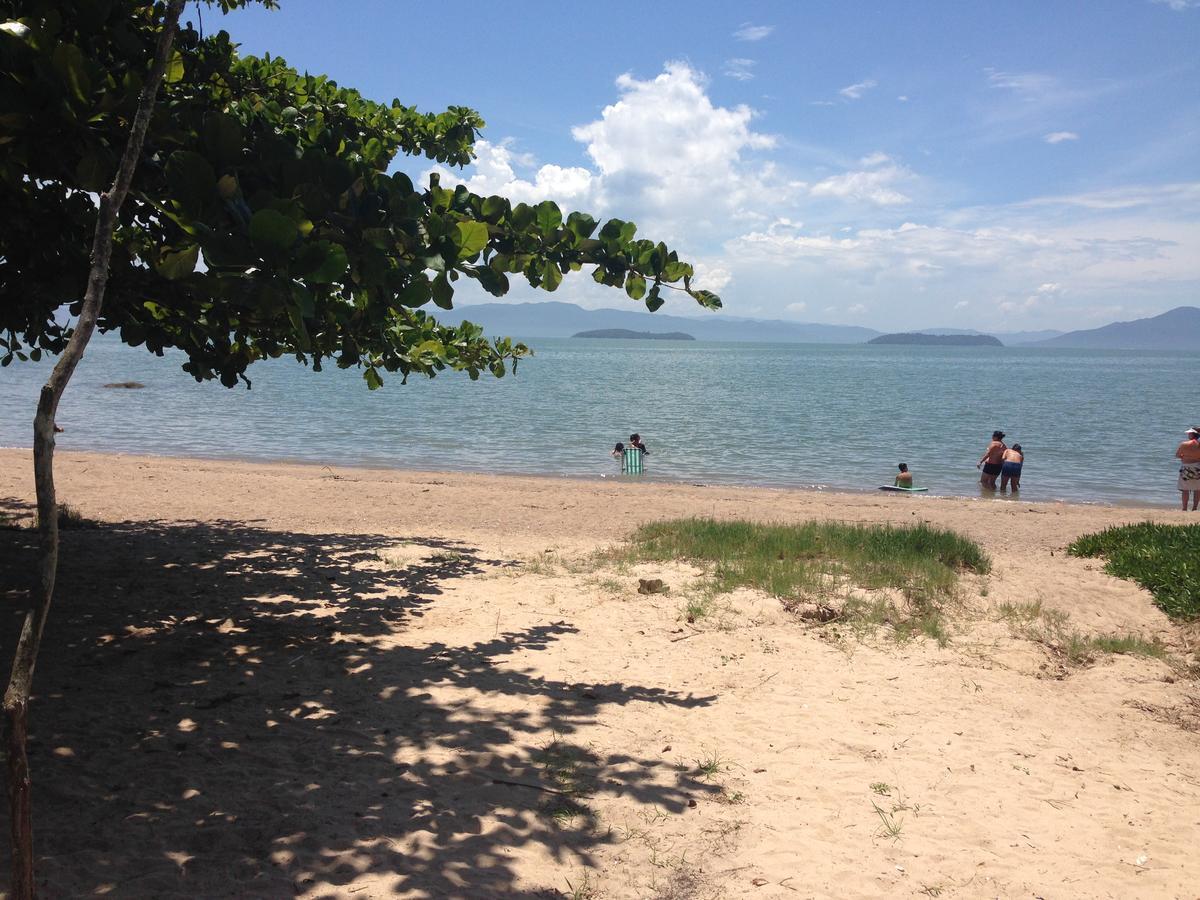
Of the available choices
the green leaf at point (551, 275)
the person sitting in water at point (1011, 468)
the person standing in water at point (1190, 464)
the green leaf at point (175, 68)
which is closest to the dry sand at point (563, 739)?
the green leaf at point (551, 275)

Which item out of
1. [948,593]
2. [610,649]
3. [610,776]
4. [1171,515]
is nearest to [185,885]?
[610,776]

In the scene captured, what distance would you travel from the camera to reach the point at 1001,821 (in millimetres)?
4586

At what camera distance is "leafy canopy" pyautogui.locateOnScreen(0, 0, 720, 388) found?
130 inches

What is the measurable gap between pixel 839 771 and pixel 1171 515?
16.2 metres

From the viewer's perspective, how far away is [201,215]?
11.0 ft

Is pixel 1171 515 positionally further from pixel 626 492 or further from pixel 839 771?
pixel 839 771

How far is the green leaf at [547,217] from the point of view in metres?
4.40

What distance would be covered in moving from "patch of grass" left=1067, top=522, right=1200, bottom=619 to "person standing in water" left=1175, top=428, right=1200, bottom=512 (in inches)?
303

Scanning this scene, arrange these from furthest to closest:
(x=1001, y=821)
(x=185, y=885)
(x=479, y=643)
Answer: (x=479, y=643), (x=1001, y=821), (x=185, y=885)

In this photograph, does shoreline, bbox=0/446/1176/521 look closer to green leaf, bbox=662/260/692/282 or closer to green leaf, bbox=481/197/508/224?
green leaf, bbox=662/260/692/282

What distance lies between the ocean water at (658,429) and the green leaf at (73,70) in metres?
19.9

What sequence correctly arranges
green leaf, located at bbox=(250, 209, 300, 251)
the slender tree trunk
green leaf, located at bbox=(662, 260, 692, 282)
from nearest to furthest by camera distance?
1. the slender tree trunk
2. green leaf, located at bbox=(250, 209, 300, 251)
3. green leaf, located at bbox=(662, 260, 692, 282)

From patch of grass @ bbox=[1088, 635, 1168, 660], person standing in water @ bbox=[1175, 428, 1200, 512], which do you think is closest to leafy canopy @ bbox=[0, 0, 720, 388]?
patch of grass @ bbox=[1088, 635, 1168, 660]

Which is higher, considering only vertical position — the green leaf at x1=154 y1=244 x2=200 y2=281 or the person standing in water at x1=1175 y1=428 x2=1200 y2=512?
the green leaf at x1=154 y1=244 x2=200 y2=281
